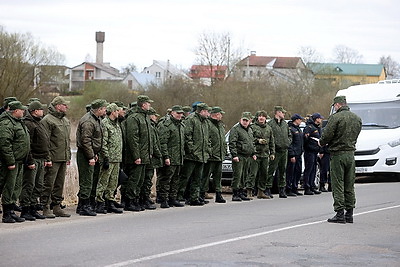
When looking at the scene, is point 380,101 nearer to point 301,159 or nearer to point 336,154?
point 301,159

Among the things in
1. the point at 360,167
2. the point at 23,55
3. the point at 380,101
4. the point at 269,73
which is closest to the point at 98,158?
the point at 360,167

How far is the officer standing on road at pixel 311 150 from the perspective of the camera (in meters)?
20.5

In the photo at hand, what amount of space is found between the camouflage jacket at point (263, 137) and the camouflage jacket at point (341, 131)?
491 centimetres

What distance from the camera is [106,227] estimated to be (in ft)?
41.5

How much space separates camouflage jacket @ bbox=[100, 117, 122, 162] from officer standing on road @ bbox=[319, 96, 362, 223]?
150 inches

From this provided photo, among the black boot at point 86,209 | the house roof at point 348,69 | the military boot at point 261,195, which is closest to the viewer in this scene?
the black boot at point 86,209

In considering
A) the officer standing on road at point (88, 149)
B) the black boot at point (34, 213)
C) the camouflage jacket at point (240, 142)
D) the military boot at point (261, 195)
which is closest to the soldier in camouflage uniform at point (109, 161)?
the officer standing on road at point (88, 149)

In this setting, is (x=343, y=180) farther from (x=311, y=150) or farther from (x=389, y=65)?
(x=389, y=65)

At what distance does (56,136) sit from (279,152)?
6.79 metres

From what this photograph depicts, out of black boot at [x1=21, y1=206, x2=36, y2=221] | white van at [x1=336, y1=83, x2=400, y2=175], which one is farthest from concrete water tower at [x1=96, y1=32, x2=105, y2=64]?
black boot at [x1=21, y1=206, x2=36, y2=221]

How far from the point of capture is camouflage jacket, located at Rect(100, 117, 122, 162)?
14789 millimetres

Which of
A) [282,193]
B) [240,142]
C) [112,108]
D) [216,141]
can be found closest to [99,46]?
[282,193]

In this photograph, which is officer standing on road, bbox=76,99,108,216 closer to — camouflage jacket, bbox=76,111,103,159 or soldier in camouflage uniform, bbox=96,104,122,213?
camouflage jacket, bbox=76,111,103,159

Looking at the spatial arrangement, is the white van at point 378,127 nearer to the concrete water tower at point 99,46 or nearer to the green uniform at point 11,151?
the green uniform at point 11,151
